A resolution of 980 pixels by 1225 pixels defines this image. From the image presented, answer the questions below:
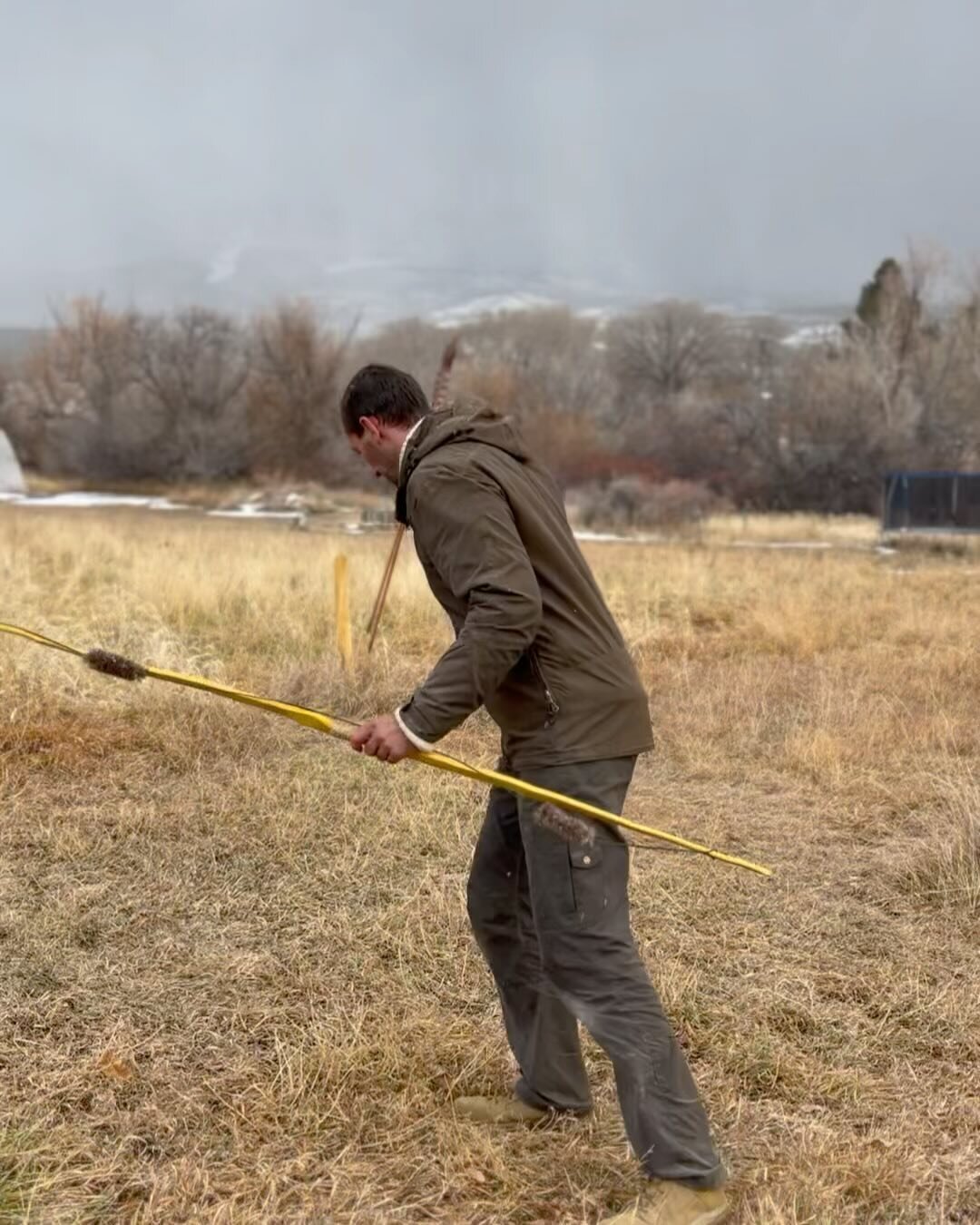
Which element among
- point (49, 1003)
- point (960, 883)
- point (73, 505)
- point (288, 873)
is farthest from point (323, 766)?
point (73, 505)

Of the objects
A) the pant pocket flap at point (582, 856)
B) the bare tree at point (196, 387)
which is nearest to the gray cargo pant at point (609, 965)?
the pant pocket flap at point (582, 856)

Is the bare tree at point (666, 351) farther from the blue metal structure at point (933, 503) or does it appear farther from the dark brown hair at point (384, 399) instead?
the dark brown hair at point (384, 399)

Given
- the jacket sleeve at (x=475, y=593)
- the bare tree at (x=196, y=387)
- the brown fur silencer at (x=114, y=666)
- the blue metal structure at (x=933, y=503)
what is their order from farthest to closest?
the bare tree at (x=196, y=387), the blue metal structure at (x=933, y=503), the brown fur silencer at (x=114, y=666), the jacket sleeve at (x=475, y=593)

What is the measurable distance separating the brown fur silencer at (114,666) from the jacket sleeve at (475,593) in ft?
2.56

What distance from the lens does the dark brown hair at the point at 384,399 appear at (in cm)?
286

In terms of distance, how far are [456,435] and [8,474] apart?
46.3m

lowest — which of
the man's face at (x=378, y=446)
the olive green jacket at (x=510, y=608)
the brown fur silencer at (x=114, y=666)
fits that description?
the brown fur silencer at (x=114, y=666)

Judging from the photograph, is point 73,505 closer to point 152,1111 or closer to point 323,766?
point 323,766

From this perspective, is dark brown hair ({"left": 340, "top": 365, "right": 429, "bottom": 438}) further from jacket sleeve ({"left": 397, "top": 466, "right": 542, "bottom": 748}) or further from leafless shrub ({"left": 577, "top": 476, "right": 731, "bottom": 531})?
leafless shrub ({"left": 577, "top": 476, "right": 731, "bottom": 531})

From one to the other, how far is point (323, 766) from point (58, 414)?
55.4 m

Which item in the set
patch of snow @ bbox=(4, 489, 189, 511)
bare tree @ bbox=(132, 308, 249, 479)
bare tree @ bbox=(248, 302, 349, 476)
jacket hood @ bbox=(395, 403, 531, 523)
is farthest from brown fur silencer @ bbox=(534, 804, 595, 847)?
bare tree @ bbox=(248, 302, 349, 476)

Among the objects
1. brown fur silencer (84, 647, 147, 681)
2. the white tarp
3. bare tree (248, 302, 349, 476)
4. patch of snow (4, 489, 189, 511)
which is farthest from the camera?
bare tree (248, 302, 349, 476)

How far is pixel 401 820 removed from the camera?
214 inches

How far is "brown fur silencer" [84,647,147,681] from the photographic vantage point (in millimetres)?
3053
